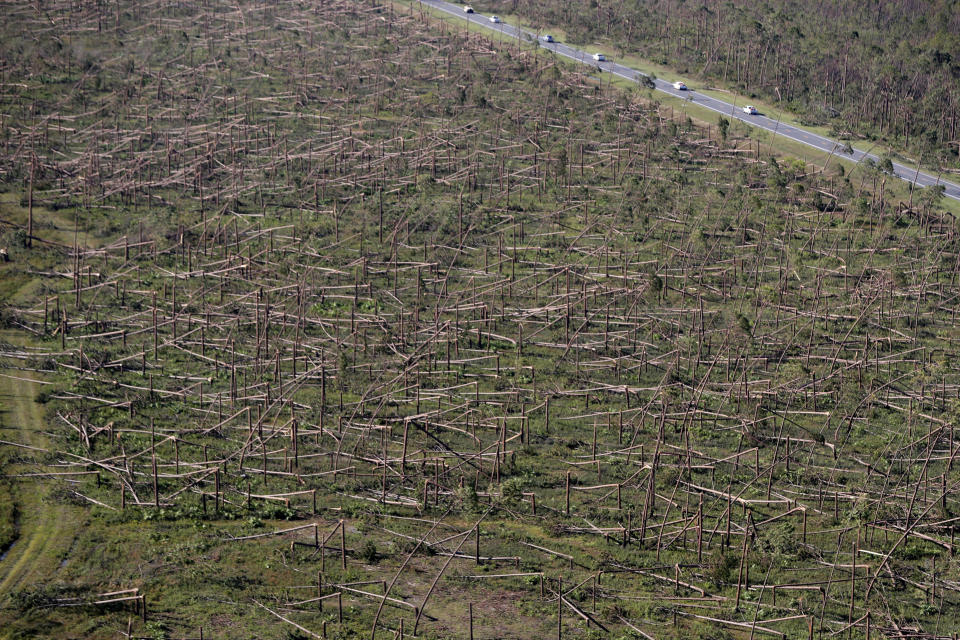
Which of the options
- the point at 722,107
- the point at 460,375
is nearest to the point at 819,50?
the point at 722,107

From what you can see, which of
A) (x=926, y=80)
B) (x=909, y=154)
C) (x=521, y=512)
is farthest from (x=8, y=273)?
(x=926, y=80)

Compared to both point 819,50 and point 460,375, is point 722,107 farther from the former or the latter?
point 460,375

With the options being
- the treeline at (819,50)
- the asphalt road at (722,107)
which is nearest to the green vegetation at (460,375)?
the asphalt road at (722,107)

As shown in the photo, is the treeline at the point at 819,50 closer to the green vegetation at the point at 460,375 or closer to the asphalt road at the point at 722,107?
the asphalt road at the point at 722,107

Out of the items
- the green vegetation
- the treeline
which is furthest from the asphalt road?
the green vegetation

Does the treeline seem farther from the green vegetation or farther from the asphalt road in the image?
the green vegetation

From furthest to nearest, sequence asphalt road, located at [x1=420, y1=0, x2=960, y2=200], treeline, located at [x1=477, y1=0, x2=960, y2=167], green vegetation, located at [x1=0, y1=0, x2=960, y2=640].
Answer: treeline, located at [x1=477, y1=0, x2=960, y2=167] → asphalt road, located at [x1=420, y1=0, x2=960, y2=200] → green vegetation, located at [x1=0, y1=0, x2=960, y2=640]
